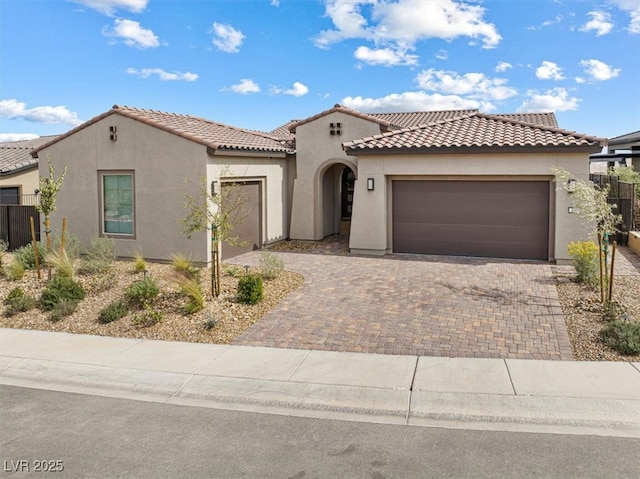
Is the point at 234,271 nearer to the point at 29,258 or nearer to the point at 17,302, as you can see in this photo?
the point at 17,302

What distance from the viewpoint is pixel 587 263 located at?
1227cm

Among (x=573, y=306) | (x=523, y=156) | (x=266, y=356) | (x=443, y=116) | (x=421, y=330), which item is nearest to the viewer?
(x=266, y=356)

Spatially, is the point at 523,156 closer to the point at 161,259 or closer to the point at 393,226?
the point at 393,226

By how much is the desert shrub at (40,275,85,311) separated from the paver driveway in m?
4.02

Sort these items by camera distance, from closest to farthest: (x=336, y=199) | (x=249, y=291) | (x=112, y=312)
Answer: (x=112, y=312) < (x=249, y=291) < (x=336, y=199)

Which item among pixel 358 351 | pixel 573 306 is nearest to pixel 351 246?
pixel 573 306

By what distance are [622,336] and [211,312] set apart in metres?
6.79

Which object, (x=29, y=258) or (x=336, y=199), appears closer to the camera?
(x=29, y=258)

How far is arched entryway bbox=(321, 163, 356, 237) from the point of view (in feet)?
67.9

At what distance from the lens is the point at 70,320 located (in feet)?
35.4

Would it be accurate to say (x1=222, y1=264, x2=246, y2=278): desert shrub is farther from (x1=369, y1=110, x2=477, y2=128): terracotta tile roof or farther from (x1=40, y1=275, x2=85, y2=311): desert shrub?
(x1=369, y1=110, x2=477, y2=128): terracotta tile roof

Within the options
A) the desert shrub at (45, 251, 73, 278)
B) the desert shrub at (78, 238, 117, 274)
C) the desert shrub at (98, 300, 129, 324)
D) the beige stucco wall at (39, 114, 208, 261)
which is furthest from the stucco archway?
the desert shrub at (98, 300, 129, 324)

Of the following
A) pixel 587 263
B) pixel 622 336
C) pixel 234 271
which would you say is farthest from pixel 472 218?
pixel 622 336

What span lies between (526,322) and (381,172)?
784 centimetres
